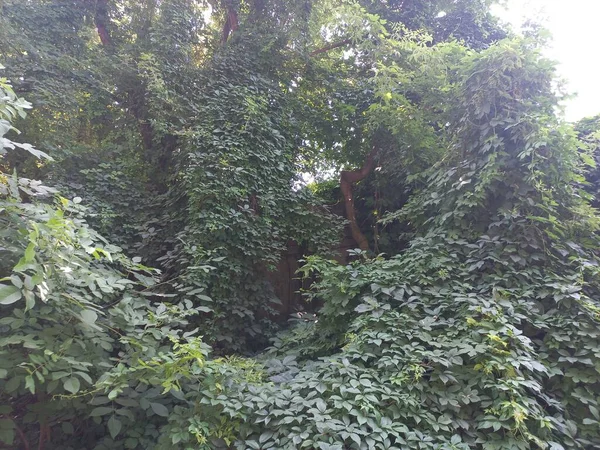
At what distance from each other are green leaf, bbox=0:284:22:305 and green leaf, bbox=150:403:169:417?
0.91 meters

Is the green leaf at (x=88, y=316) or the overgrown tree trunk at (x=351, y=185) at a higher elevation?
the overgrown tree trunk at (x=351, y=185)

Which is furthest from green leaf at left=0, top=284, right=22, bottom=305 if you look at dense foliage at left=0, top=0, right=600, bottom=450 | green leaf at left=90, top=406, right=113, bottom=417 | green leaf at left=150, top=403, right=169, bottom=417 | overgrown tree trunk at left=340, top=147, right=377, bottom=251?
overgrown tree trunk at left=340, top=147, right=377, bottom=251

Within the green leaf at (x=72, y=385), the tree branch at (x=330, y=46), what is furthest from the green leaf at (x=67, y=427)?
the tree branch at (x=330, y=46)

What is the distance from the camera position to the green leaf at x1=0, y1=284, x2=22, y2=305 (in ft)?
4.87

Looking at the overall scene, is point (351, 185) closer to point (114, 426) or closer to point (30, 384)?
point (114, 426)

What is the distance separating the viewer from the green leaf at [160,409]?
202 cm

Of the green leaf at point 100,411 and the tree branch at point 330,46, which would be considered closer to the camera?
the green leaf at point 100,411

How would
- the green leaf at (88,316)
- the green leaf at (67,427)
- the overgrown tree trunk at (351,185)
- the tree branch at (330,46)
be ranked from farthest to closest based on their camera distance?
the tree branch at (330,46) → the overgrown tree trunk at (351,185) → the green leaf at (67,427) → the green leaf at (88,316)

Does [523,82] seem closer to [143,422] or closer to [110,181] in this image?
[143,422]

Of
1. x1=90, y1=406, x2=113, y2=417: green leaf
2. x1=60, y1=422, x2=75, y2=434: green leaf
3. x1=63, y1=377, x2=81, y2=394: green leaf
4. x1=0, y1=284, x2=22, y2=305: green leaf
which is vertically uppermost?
x1=0, y1=284, x2=22, y2=305: green leaf

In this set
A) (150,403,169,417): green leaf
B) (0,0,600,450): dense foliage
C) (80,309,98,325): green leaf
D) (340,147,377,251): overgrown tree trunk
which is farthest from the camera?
(340,147,377,251): overgrown tree trunk

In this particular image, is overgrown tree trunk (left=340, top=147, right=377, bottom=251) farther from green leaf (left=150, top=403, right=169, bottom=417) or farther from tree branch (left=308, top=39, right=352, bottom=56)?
green leaf (left=150, top=403, right=169, bottom=417)

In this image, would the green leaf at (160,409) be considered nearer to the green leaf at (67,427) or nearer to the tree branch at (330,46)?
the green leaf at (67,427)

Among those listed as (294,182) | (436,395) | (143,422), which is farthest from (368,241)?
(143,422)
